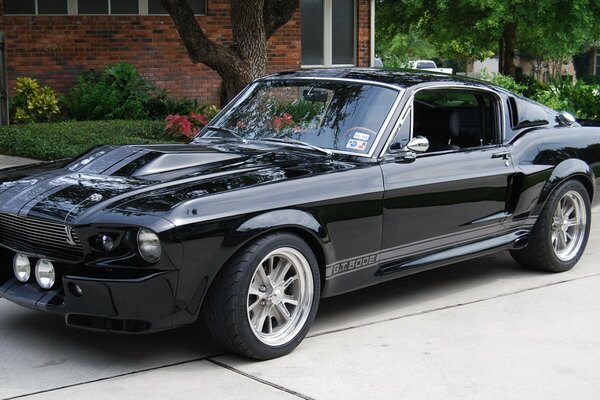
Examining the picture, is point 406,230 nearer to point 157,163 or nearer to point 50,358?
point 157,163

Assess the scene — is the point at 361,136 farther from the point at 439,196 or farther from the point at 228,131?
the point at 228,131

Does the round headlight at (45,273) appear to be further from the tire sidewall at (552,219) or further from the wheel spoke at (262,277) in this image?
the tire sidewall at (552,219)

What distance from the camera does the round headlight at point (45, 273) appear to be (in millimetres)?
4812

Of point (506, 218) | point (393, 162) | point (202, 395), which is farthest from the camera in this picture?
point (506, 218)

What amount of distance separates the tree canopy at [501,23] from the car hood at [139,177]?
46.5 ft

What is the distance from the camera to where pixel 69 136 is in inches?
522

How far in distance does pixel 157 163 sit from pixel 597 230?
5.15 meters

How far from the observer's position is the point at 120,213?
15.0ft

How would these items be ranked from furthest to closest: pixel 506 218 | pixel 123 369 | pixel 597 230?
pixel 597 230
pixel 506 218
pixel 123 369

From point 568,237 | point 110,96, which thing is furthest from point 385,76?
point 110,96

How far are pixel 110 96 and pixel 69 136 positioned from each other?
3.18 metres

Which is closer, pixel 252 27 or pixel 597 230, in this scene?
pixel 597 230

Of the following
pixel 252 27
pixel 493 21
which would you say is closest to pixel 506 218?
pixel 252 27

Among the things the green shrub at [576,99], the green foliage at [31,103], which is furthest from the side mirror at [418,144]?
the green foliage at [31,103]
